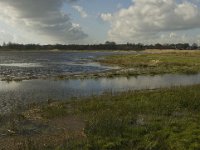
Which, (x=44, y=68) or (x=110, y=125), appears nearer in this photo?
(x=110, y=125)

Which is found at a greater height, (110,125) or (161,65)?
(110,125)

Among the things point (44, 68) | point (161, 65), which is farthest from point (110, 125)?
point (161, 65)

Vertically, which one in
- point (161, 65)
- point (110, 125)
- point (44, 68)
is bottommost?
point (44, 68)

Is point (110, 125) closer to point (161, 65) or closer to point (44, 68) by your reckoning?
point (44, 68)

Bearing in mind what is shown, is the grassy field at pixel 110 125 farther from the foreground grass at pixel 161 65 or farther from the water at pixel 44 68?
the water at pixel 44 68

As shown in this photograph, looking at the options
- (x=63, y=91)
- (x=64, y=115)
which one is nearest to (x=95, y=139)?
(x=64, y=115)

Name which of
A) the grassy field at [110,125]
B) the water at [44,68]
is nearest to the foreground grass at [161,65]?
the water at [44,68]

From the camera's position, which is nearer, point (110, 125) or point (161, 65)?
A: point (110, 125)

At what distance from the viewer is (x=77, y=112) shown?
21.0m

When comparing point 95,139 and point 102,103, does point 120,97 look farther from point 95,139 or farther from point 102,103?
point 95,139

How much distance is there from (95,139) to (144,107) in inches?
306

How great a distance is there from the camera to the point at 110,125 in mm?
15641

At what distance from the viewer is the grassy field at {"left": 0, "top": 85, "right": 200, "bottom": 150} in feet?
44.5

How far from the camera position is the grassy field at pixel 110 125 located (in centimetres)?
1356
